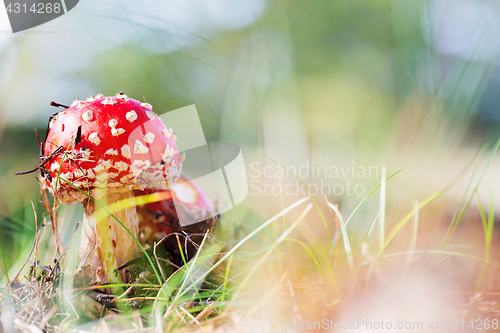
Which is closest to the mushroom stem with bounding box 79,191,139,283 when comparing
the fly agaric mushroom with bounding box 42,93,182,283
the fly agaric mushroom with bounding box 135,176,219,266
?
the fly agaric mushroom with bounding box 42,93,182,283

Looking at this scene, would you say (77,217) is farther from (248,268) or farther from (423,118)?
(423,118)

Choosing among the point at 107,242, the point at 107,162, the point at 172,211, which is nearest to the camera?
the point at 107,162

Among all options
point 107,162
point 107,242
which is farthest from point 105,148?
point 107,242

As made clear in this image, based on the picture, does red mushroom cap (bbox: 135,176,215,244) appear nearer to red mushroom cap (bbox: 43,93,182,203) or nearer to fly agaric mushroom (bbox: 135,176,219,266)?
fly agaric mushroom (bbox: 135,176,219,266)

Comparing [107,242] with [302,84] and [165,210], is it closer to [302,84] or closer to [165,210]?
[165,210]

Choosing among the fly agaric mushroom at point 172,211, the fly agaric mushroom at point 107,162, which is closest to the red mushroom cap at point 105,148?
the fly agaric mushroom at point 107,162

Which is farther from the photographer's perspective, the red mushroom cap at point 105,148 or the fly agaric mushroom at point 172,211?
the fly agaric mushroom at point 172,211

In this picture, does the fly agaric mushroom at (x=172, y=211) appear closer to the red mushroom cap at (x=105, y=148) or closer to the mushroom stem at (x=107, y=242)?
the mushroom stem at (x=107, y=242)

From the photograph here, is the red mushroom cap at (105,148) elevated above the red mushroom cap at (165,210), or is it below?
→ above
